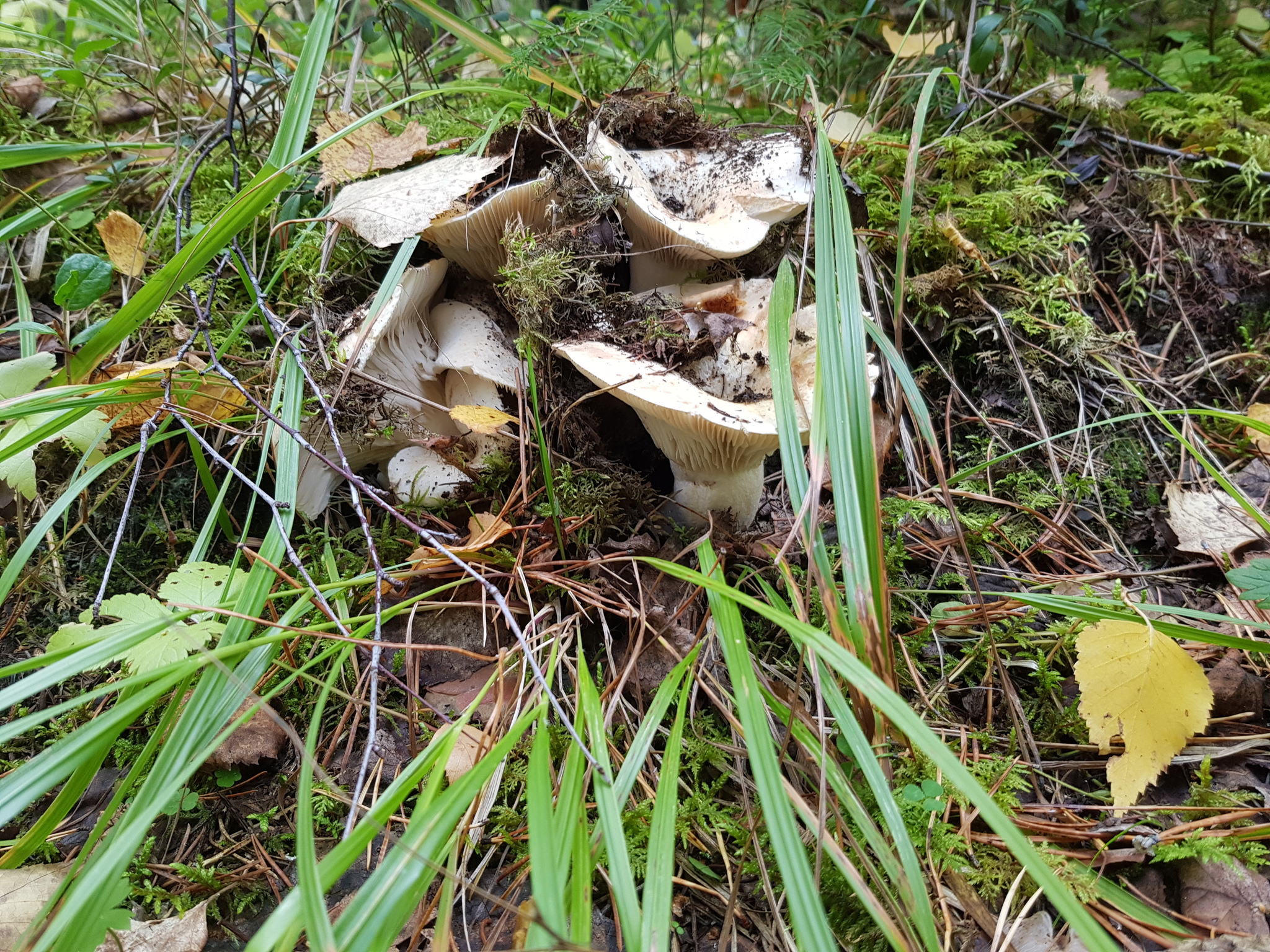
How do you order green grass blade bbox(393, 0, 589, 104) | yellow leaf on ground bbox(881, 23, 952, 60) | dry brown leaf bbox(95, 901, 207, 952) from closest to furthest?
1. dry brown leaf bbox(95, 901, 207, 952)
2. green grass blade bbox(393, 0, 589, 104)
3. yellow leaf on ground bbox(881, 23, 952, 60)

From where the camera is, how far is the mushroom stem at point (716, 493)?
192cm

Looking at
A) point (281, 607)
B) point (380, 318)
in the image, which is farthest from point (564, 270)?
point (281, 607)

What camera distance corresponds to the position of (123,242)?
2.17 m

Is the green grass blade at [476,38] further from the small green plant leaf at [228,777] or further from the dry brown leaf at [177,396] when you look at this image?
the small green plant leaf at [228,777]

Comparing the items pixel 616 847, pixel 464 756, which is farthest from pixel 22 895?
pixel 616 847

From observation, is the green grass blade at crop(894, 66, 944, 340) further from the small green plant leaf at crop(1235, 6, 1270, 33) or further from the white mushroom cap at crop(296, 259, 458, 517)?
the small green plant leaf at crop(1235, 6, 1270, 33)

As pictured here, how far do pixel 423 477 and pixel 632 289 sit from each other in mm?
932

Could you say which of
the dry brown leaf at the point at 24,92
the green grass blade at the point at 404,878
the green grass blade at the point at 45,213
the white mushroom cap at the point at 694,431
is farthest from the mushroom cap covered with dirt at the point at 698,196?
the dry brown leaf at the point at 24,92

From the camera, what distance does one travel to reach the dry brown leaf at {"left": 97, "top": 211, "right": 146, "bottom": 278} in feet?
6.98

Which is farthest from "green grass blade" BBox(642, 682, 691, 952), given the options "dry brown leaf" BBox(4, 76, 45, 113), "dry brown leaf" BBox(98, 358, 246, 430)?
"dry brown leaf" BBox(4, 76, 45, 113)

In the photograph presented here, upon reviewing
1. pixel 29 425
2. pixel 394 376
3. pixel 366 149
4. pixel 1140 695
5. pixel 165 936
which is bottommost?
pixel 165 936

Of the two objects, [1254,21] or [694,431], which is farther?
[1254,21]

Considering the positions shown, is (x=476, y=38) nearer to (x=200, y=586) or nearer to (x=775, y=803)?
(x=200, y=586)

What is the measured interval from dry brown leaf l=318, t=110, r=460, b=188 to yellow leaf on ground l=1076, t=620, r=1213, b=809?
243 centimetres
